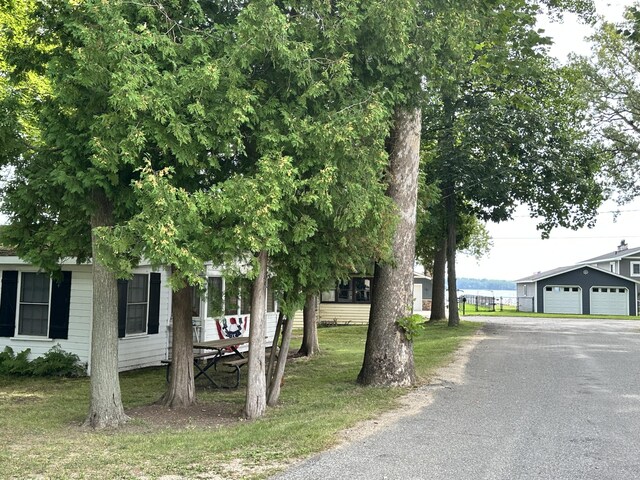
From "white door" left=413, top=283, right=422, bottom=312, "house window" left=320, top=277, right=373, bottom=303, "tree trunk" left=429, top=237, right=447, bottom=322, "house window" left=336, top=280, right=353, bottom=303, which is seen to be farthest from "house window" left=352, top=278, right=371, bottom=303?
"white door" left=413, top=283, right=422, bottom=312

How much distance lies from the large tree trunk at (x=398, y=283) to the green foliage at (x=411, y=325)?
7cm

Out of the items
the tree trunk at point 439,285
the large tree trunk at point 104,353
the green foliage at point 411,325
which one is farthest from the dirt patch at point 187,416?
the tree trunk at point 439,285

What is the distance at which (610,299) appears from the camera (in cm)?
4169

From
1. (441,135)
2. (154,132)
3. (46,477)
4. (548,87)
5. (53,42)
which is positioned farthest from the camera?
(441,135)

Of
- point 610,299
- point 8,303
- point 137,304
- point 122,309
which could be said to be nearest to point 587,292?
point 610,299

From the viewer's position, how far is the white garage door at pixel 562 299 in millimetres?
42000

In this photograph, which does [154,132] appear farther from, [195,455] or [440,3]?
[440,3]

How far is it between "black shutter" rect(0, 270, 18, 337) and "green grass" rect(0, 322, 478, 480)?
1.19 meters

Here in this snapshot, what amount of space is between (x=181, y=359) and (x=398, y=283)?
3756 mm

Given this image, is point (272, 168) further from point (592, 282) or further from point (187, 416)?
point (592, 282)

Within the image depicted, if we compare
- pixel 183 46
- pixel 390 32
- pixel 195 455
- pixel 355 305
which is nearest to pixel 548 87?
pixel 355 305

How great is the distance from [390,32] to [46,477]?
6.18 m

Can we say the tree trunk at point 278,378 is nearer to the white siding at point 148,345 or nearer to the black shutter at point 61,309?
the white siding at point 148,345

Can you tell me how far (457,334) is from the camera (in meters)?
20.9
